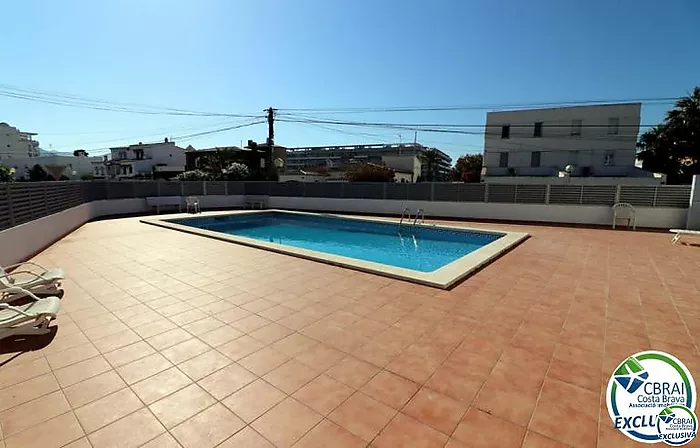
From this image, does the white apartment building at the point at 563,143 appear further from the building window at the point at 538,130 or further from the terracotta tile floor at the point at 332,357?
the terracotta tile floor at the point at 332,357

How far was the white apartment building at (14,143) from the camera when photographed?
1930 inches

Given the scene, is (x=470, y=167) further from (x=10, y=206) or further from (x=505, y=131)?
(x=10, y=206)

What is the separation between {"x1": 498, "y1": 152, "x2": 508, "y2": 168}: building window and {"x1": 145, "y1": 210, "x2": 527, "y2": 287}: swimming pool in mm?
21756

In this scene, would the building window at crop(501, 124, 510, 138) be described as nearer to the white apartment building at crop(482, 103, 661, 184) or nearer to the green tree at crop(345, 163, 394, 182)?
the white apartment building at crop(482, 103, 661, 184)

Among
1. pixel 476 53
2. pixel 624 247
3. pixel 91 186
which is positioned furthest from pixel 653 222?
pixel 91 186

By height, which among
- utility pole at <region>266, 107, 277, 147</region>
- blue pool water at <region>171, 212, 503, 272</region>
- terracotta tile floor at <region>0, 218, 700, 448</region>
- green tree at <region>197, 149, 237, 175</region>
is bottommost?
Result: blue pool water at <region>171, 212, 503, 272</region>

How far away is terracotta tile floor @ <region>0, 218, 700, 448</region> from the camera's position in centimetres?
212

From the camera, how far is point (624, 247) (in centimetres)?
818

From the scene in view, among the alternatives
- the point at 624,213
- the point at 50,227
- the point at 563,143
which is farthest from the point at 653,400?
the point at 563,143

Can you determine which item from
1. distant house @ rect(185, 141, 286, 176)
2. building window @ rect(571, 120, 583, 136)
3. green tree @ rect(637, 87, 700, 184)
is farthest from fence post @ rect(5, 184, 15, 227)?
green tree @ rect(637, 87, 700, 184)

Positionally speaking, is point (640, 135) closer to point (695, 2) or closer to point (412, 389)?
point (695, 2)

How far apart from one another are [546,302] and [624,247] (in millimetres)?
5847

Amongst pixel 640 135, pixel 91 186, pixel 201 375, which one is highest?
pixel 640 135

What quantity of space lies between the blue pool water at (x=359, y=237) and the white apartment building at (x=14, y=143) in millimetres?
56786
